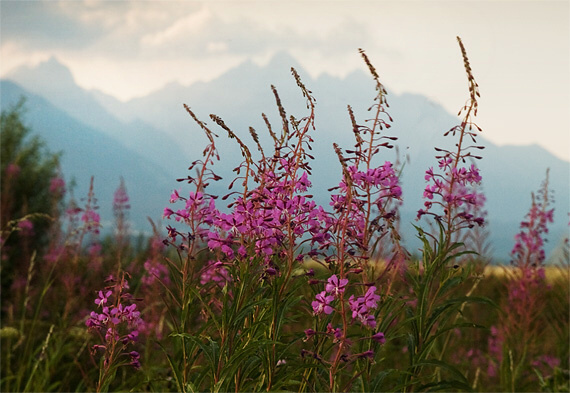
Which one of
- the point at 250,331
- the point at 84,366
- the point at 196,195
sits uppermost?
the point at 196,195

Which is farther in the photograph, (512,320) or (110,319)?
(512,320)

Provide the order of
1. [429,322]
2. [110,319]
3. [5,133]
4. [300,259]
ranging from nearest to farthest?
[300,259] → [110,319] → [429,322] → [5,133]

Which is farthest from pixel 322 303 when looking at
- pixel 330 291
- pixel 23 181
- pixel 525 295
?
pixel 23 181

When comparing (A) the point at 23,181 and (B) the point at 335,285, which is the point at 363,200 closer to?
(B) the point at 335,285

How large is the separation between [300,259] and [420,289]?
83cm

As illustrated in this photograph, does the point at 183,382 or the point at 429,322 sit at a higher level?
the point at 429,322

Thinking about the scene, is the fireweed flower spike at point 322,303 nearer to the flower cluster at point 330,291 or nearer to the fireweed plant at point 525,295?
the flower cluster at point 330,291

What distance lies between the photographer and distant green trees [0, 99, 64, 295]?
1126 cm

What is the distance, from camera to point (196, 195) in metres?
3.41

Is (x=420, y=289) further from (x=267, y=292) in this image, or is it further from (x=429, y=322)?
(x=267, y=292)

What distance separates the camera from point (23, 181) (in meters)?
11.9

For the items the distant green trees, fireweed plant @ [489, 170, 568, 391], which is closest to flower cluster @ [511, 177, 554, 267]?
fireweed plant @ [489, 170, 568, 391]

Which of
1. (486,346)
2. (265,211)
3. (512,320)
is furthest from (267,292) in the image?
(486,346)

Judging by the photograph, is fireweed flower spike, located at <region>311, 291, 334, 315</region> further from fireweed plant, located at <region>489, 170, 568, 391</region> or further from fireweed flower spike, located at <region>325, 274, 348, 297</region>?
fireweed plant, located at <region>489, 170, 568, 391</region>
